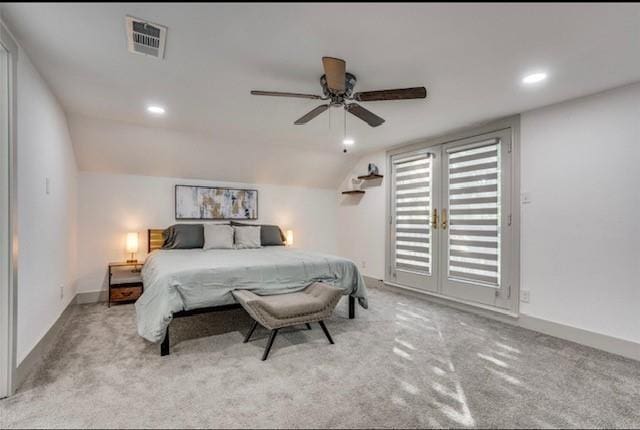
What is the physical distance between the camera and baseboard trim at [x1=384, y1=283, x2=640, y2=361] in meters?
2.54

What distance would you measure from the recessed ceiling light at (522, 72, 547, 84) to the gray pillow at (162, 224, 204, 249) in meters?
4.17

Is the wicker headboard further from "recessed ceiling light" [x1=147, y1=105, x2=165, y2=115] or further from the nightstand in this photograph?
"recessed ceiling light" [x1=147, y1=105, x2=165, y2=115]

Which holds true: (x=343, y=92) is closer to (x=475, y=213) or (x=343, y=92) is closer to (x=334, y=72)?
(x=334, y=72)

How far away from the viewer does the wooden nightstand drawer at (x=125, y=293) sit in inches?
150

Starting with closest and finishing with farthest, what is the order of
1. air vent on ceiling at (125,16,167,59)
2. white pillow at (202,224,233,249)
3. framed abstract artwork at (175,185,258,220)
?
air vent on ceiling at (125,16,167,59) < white pillow at (202,224,233,249) < framed abstract artwork at (175,185,258,220)

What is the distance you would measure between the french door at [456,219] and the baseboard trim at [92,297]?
415 centimetres

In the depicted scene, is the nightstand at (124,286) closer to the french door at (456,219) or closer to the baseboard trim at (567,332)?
the french door at (456,219)

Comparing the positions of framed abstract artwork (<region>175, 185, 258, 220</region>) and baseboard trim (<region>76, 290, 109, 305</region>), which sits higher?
framed abstract artwork (<region>175, 185, 258, 220</region>)

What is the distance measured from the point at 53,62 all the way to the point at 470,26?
2926 millimetres

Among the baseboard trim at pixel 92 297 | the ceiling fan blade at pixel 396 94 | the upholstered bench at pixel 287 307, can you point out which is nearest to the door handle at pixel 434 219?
the upholstered bench at pixel 287 307

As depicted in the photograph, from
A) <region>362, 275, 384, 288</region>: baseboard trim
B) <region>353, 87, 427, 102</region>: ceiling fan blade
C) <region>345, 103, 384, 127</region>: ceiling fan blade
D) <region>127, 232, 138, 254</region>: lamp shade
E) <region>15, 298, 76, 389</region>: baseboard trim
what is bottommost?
<region>362, 275, 384, 288</region>: baseboard trim

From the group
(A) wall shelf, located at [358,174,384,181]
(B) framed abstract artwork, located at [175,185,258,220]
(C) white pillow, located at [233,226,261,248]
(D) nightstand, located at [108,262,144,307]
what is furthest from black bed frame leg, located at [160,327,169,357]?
(A) wall shelf, located at [358,174,384,181]

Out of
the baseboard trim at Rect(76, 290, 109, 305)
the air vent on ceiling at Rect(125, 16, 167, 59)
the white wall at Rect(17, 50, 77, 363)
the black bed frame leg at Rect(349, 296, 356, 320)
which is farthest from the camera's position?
the baseboard trim at Rect(76, 290, 109, 305)

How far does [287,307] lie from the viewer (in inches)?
98.3
